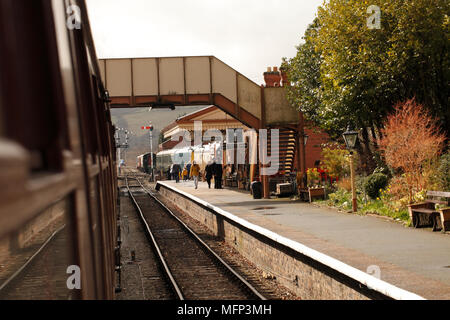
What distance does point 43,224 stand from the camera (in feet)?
4.92

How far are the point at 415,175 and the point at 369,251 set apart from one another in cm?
530

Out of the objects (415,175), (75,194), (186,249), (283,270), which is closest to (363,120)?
(415,175)

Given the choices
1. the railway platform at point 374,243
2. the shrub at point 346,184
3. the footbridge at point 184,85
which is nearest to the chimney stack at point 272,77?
the footbridge at point 184,85

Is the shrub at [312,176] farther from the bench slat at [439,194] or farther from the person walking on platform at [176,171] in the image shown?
the person walking on platform at [176,171]

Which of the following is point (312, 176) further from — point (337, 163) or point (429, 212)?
point (429, 212)

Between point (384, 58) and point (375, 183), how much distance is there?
377 centimetres

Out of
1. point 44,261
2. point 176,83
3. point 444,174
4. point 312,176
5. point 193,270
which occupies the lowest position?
point 193,270

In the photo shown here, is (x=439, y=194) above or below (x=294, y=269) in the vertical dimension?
above

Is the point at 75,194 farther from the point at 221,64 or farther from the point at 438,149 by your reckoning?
the point at 221,64

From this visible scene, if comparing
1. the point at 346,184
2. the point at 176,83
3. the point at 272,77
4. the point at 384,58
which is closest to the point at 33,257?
the point at 384,58

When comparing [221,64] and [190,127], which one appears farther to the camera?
[190,127]

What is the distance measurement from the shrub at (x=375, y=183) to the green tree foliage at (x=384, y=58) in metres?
2.27

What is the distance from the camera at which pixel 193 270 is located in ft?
41.3

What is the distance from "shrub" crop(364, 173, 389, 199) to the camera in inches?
659
